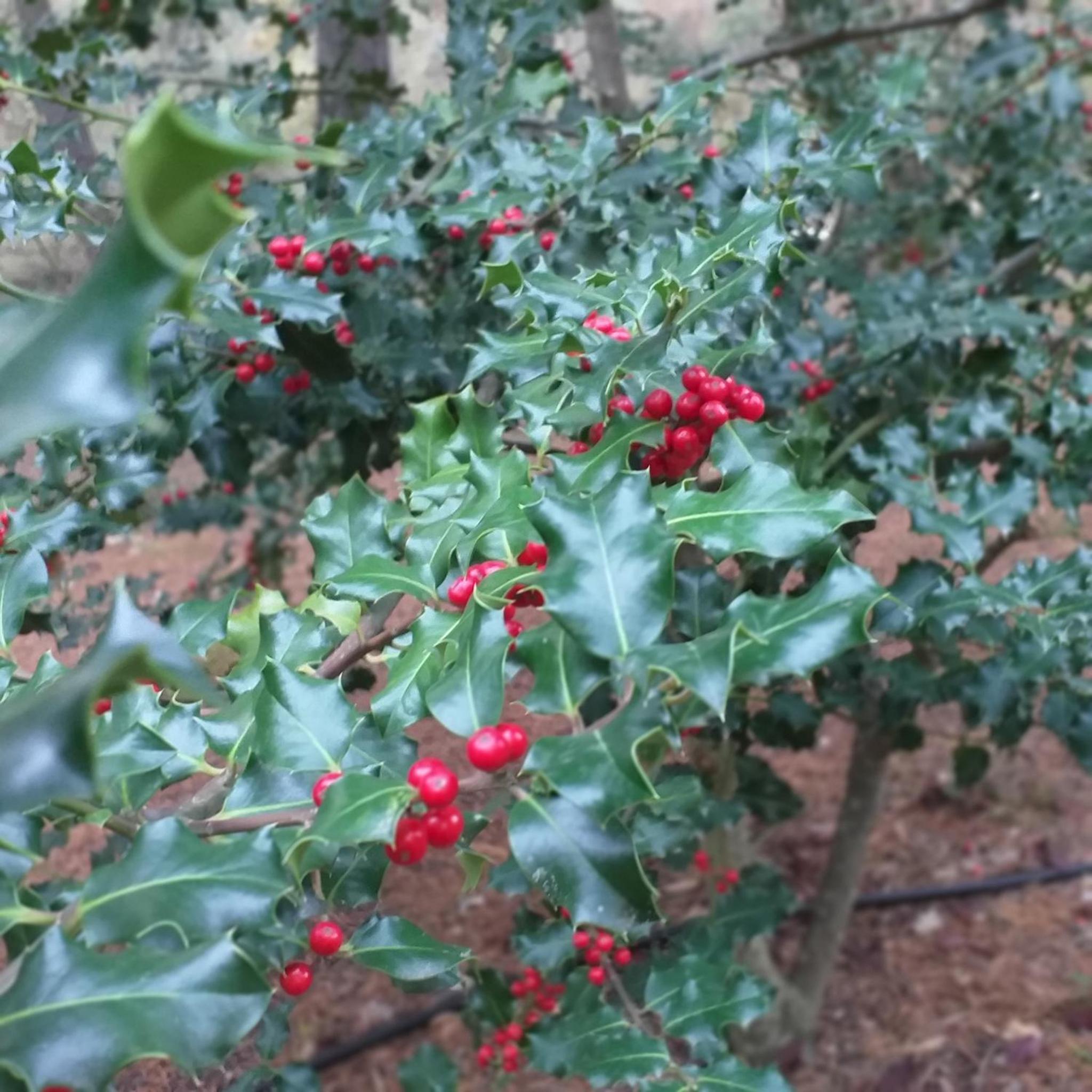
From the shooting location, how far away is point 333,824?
1.61 ft

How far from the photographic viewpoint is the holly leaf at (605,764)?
49cm

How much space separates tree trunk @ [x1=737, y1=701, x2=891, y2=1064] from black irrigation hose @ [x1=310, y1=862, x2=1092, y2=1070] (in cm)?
34

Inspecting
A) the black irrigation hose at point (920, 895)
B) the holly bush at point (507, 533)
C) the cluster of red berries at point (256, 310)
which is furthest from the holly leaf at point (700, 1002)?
the black irrigation hose at point (920, 895)

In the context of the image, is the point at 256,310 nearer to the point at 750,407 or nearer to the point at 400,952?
the point at 750,407

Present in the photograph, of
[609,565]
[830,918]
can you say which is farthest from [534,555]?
[830,918]

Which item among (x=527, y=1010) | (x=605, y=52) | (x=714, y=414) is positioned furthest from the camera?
(x=605, y=52)

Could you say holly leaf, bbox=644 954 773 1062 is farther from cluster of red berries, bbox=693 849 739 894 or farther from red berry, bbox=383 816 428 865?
cluster of red berries, bbox=693 849 739 894

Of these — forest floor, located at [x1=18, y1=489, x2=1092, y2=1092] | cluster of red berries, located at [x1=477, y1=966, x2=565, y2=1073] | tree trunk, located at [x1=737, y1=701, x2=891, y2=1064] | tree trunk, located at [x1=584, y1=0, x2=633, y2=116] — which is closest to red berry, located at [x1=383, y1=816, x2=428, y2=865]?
cluster of red berries, located at [x1=477, y1=966, x2=565, y2=1073]

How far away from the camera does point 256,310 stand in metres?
1.19

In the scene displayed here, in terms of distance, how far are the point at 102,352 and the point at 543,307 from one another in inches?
23.8

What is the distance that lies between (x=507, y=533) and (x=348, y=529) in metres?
0.23

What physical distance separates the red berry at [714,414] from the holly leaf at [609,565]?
0.70 feet

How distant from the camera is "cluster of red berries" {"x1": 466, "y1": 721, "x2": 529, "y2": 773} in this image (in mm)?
537

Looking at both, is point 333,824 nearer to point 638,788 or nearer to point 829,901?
point 638,788
